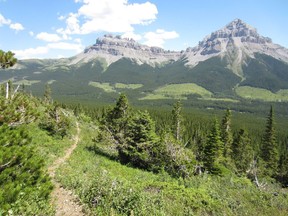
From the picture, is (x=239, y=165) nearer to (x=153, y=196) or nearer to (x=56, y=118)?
(x=56, y=118)

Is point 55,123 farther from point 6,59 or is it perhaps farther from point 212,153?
point 212,153

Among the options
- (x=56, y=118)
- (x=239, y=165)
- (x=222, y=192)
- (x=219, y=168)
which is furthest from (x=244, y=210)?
(x=239, y=165)

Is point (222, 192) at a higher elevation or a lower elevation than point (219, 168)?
higher

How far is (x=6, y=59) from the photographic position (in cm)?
1383

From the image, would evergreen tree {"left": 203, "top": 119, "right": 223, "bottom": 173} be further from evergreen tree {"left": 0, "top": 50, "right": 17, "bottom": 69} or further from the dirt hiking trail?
evergreen tree {"left": 0, "top": 50, "right": 17, "bottom": 69}

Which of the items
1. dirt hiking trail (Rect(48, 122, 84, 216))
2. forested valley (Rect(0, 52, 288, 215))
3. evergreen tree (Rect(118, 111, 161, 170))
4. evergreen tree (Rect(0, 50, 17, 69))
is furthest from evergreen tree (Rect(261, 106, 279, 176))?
evergreen tree (Rect(0, 50, 17, 69))

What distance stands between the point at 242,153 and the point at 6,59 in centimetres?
6365

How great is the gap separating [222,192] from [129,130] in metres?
16.8

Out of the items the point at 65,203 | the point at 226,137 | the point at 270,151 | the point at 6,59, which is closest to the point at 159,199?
the point at 65,203

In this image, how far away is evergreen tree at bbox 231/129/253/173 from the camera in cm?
6675

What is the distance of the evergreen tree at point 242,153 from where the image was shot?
219 ft

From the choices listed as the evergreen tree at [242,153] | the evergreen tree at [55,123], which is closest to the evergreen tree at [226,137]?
the evergreen tree at [242,153]

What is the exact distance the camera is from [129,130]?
33594 mm

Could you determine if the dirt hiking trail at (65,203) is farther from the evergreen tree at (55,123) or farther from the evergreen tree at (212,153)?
the evergreen tree at (212,153)
